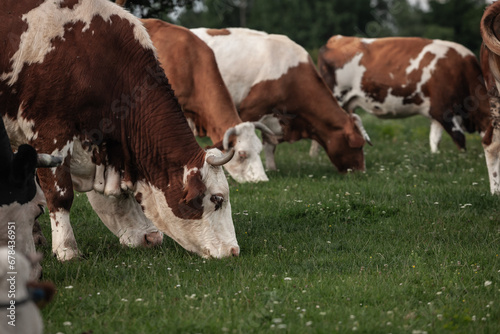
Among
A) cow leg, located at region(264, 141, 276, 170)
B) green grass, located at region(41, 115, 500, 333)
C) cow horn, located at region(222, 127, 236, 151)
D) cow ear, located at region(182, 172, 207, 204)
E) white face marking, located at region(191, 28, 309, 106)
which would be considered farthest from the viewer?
cow leg, located at region(264, 141, 276, 170)

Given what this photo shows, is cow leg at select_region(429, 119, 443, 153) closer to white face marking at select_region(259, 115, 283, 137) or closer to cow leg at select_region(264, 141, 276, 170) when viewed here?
white face marking at select_region(259, 115, 283, 137)

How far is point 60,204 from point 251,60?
256 inches

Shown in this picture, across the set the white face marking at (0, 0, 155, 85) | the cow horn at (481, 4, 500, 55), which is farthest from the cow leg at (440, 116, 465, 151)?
the white face marking at (0, 0, 155, 85)

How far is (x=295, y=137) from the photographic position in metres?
12.4

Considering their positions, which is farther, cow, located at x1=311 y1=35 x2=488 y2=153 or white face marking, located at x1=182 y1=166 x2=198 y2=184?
cow, located at x1=311 y1=35 x2=488 y2=153

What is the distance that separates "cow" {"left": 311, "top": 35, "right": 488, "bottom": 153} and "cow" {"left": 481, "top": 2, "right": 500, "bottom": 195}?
15.9 feet

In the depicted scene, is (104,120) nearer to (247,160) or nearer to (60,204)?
(60,204)

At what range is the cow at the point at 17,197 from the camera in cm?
448

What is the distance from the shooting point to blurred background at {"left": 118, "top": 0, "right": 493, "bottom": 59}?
42.0 m

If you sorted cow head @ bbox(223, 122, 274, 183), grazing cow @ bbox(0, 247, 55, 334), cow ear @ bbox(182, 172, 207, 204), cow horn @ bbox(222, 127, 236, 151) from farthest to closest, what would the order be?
cow head @ bbox(223, 122, 274, 183)
cow horn @ bbox(222, 127, 236, 151)
cow ear @ bbox(182, 172, 207, 204)
grazing cow @ bbox(0, 247, 55, 334)

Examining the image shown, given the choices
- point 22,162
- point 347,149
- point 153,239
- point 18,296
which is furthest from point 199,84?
point 18,296

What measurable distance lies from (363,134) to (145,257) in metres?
6.74

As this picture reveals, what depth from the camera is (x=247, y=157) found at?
10578 millimetres

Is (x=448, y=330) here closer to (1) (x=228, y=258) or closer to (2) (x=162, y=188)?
(1) (x=228, y=258)
